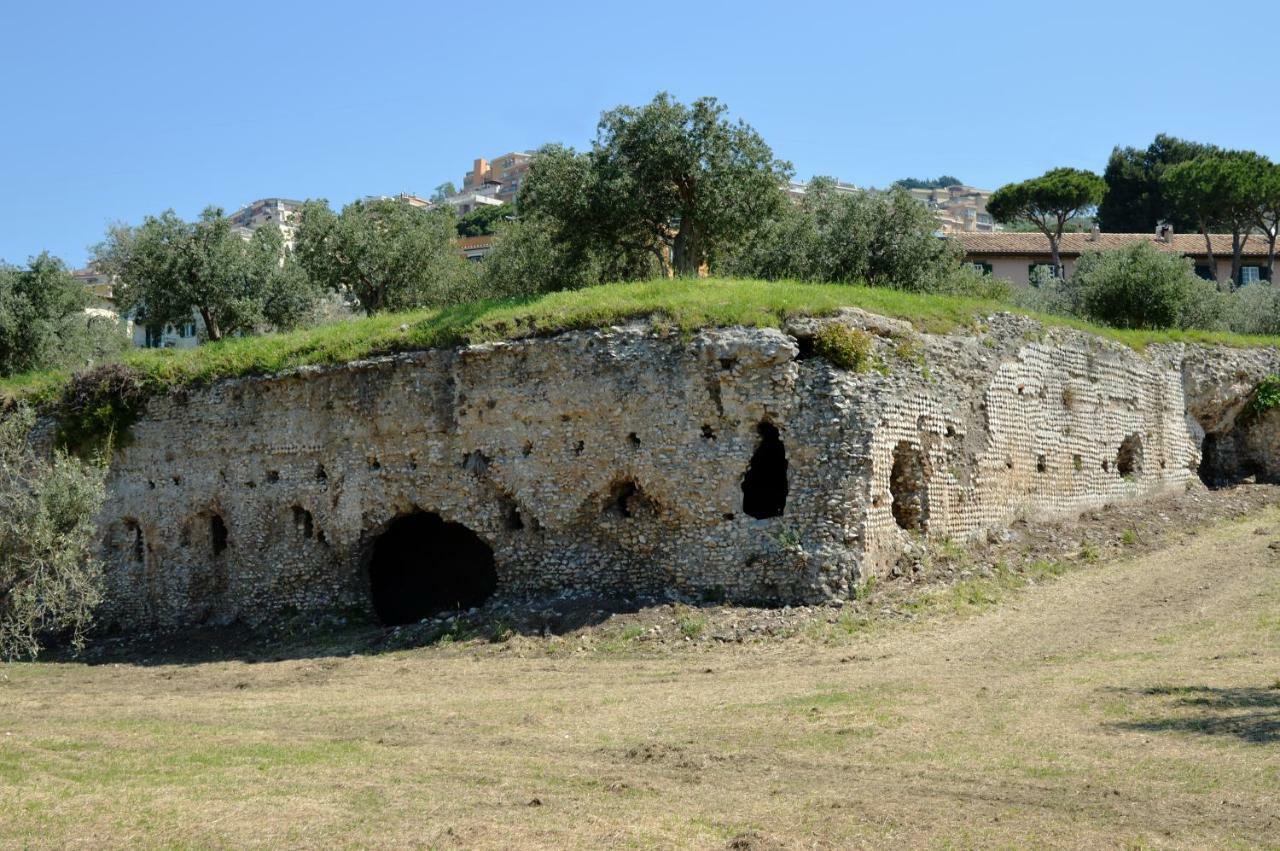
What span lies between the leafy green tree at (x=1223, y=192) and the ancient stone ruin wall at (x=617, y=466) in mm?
24747

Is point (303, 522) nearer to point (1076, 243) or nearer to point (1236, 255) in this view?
point (1236, 255)

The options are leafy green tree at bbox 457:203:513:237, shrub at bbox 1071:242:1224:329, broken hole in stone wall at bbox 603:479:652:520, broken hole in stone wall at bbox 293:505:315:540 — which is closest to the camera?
broken hole in stone wall at bbox 603:479:652:520

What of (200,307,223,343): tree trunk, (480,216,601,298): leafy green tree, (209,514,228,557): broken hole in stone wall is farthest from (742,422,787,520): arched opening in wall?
(200,307,223,343): tree trunk

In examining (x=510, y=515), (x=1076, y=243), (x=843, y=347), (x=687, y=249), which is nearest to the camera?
(x=843, y=347)

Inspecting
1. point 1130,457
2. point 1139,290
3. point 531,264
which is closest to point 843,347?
point 1130,457

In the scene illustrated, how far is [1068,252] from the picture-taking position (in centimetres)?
5153

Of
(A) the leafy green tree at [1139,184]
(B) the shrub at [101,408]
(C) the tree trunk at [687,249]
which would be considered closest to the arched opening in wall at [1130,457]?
(C) the tree trunk at [687,249]

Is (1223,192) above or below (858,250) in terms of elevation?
above

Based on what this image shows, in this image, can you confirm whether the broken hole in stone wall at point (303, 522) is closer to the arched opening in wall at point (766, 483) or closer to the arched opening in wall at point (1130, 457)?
the arched opening in wall at point (766, 483)

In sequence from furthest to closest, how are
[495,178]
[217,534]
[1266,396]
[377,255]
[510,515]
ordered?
[495,178]
[377,255]
[1266,396]
[217,534]
[510,515]

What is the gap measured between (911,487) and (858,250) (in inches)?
486

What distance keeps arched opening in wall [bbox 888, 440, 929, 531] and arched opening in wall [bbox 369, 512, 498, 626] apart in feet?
23.2

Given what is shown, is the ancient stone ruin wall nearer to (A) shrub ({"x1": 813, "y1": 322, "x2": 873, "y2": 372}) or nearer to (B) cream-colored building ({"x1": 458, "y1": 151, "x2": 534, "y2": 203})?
(A) shrub ({"x1": 813, "y1": 322, "x2": 873, "y2": 372})

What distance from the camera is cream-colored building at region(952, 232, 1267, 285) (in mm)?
50500
